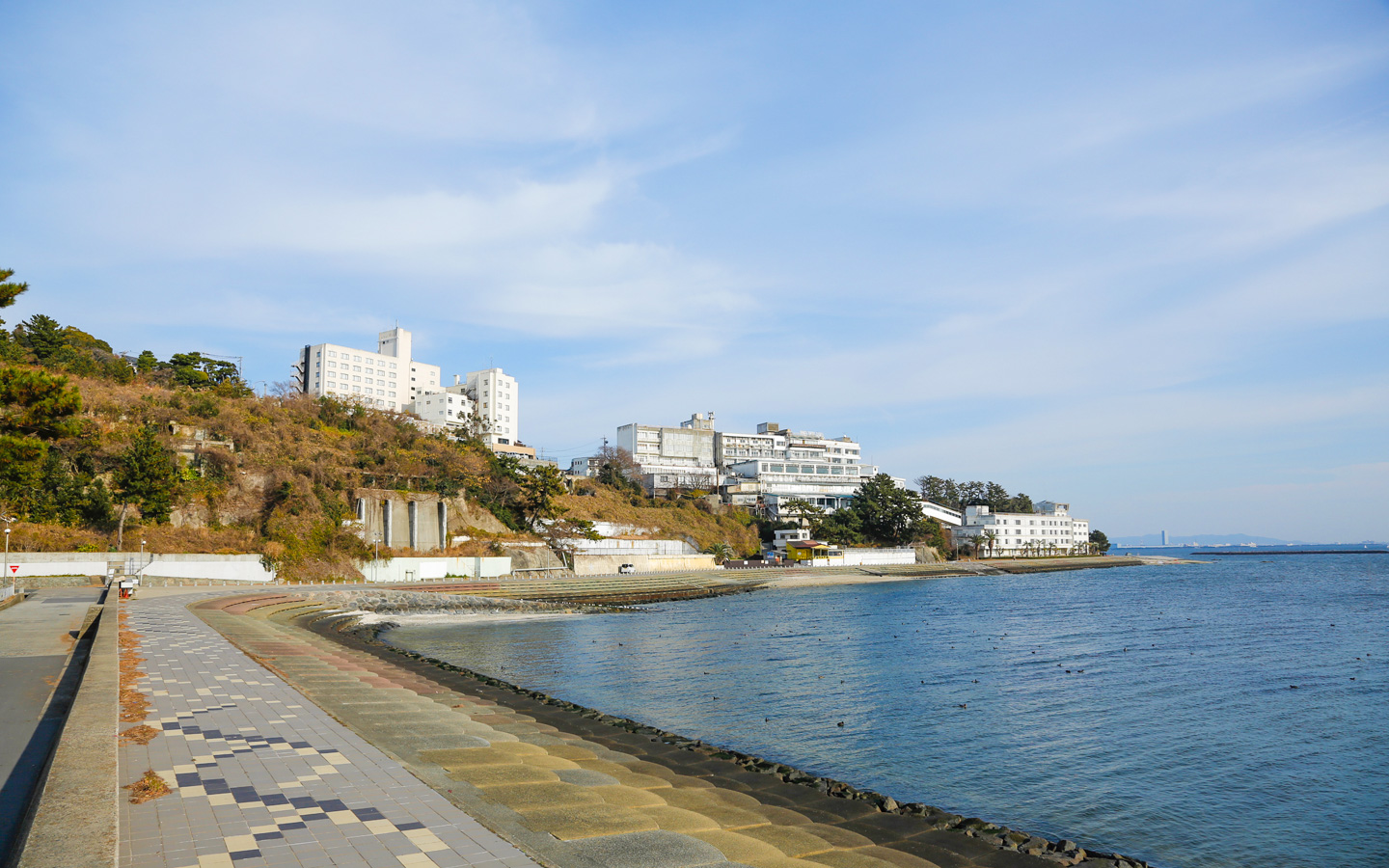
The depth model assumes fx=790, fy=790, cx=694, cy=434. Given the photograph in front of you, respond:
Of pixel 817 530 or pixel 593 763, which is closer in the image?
pixel 593 763

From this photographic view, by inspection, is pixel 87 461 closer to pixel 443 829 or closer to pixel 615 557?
pixel 615 557

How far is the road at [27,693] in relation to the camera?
8.13m

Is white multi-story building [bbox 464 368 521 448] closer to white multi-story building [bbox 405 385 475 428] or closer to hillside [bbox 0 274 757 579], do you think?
white multi-story building [bbox 405 385 475 428]

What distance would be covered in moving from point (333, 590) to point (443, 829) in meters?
43.3

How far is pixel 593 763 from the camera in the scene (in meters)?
12.2

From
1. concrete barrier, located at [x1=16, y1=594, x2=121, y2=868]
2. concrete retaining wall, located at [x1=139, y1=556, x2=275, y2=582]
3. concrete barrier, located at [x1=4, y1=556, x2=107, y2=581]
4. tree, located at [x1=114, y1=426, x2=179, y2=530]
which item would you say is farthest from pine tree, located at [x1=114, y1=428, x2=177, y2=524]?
concrete barrier, located at [x1=16, y1=594, x2=121, y2=868]

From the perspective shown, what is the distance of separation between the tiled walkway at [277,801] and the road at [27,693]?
0.92 m

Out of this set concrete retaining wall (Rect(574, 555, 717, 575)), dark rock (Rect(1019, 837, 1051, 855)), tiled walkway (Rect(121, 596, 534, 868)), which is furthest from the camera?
concrete retaining wall (Rect(574, 555, 717, 575))

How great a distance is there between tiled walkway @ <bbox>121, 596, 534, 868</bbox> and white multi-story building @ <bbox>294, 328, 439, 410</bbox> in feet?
348

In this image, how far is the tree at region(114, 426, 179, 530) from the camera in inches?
1929

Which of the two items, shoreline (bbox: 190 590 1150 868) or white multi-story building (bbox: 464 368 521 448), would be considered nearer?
shoreline (bbox: 190 590 1150 868)

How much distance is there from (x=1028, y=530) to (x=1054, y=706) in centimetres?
12624

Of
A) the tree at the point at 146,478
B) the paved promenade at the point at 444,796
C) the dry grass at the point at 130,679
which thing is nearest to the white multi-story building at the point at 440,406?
the tree at the point at 146,478

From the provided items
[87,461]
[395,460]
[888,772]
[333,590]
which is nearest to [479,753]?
[888,772]
